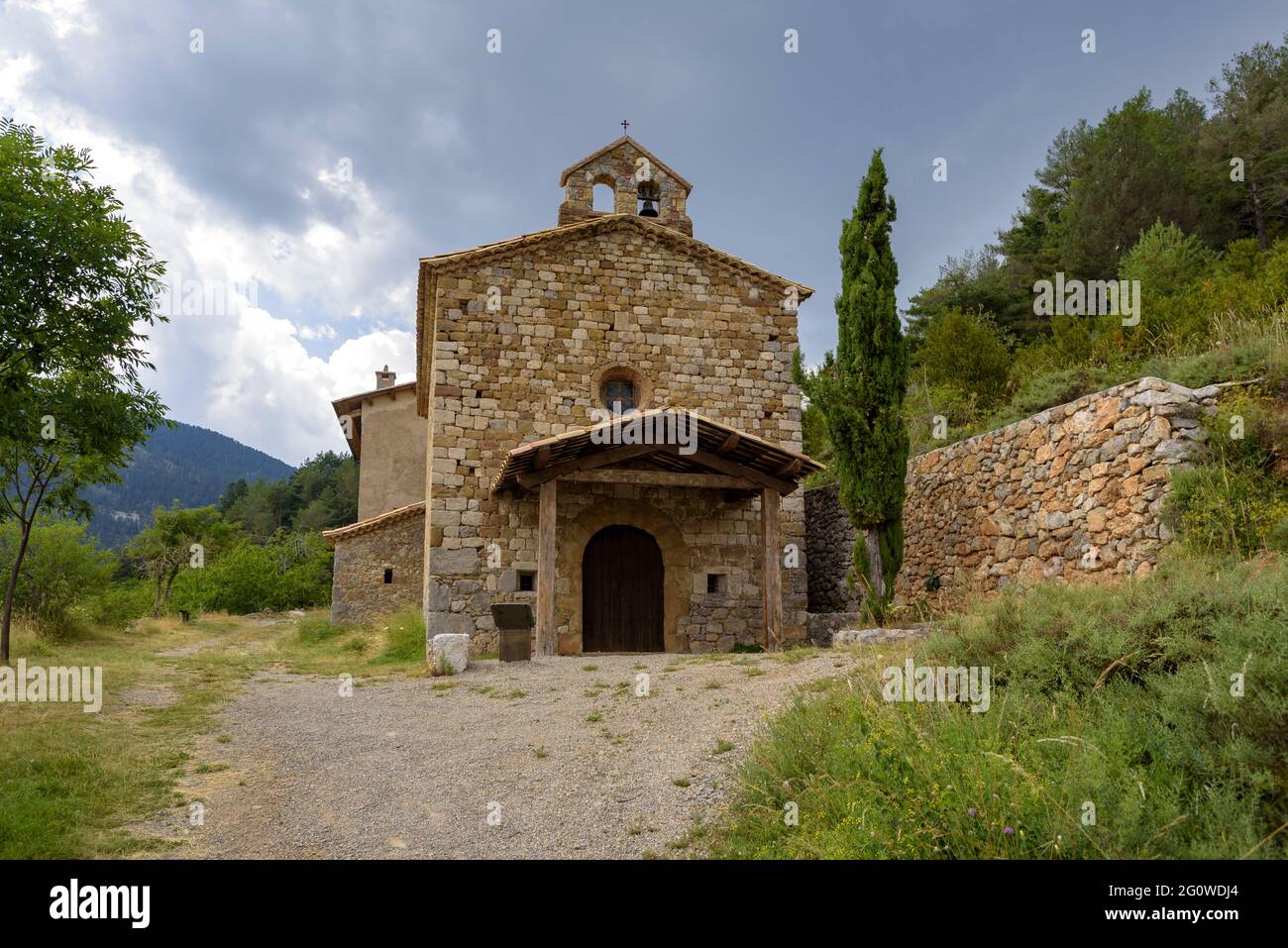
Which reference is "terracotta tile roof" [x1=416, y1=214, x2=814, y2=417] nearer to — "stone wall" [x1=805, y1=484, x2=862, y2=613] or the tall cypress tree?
the tall cypress tree

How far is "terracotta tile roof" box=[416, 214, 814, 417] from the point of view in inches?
496

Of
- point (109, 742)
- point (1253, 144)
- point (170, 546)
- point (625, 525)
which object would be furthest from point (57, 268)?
point (1253, 144)

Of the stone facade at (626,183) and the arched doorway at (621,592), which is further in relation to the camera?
the stone facade at (626,183)

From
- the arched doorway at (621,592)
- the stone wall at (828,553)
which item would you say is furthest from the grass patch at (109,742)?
the stone wall at (828,553)

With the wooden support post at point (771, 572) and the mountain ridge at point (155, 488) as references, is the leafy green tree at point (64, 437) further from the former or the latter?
the mountain ridge at point (155, 488)

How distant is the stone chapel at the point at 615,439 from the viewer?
11336 millimetres

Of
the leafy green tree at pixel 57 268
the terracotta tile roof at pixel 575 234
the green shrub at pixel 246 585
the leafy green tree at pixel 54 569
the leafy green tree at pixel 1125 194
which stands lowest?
the green shrub at pixel 246 585

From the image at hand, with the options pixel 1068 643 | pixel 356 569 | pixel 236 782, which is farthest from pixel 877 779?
pixel 356 569

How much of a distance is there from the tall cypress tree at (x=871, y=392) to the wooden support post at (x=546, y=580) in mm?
4416

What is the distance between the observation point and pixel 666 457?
441 inches

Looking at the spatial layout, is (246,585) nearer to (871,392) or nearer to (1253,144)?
(871,392)

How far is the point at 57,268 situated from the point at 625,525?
796 centimetres

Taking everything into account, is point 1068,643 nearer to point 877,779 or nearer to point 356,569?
point 877,779
